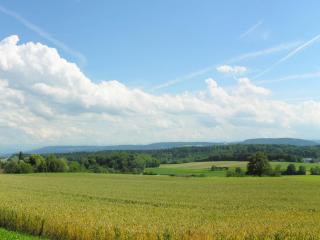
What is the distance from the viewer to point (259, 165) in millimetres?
103125

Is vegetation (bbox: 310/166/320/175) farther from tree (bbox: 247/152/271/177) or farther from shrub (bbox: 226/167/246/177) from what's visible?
shrub (bbox: 226/167/246/177)

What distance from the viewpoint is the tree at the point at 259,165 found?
102188 millimetres

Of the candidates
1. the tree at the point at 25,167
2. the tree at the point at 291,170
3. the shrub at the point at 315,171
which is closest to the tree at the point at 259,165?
the tree at the point at 291,170

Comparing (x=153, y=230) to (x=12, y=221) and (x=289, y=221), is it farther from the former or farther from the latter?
(x=12, y=221)

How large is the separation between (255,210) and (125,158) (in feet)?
416

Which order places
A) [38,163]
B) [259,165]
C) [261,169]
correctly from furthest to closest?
[38,163] → [259,165] → [261,169]

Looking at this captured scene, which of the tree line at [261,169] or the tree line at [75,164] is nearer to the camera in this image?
the tree line at [261,169]

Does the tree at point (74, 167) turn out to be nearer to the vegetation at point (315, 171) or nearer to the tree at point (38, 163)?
Result: the tree at point (38, 163)

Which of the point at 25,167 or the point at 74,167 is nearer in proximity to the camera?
the point at 25,167

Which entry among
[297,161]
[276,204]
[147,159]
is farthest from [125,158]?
[276,204]

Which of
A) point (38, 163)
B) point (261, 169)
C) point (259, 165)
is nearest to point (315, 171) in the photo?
point (261, 169)

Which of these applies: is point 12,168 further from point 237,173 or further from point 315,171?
point 315,171

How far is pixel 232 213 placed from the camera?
26.9 metres

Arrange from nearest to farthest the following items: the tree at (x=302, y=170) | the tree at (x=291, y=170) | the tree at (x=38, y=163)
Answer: the tree at (x=302, y=170) < the tree at (x=291, y=170) < the tree at (x=38, y=163)
